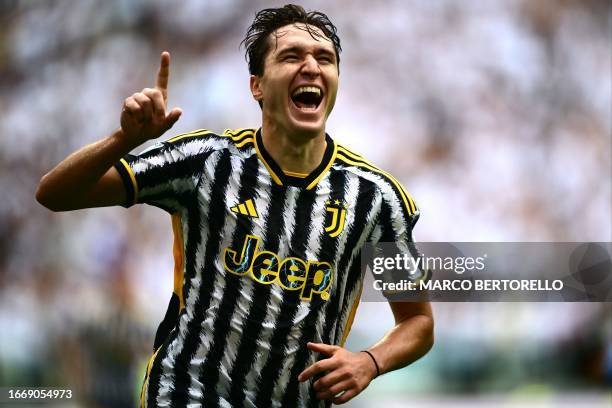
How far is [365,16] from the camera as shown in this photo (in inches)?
292

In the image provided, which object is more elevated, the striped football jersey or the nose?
the nose

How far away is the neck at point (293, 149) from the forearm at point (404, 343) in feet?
1.93

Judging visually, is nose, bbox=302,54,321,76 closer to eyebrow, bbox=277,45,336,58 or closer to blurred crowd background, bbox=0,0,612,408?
eyebrow, bbox=277,45,336,58

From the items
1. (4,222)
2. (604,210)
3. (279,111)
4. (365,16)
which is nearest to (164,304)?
(4,222)

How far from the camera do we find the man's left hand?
2.69 metres

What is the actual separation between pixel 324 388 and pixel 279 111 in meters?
0.89

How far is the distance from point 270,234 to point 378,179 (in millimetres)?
443

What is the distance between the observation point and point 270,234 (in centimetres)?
284

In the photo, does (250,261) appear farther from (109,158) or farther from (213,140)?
(109,158)

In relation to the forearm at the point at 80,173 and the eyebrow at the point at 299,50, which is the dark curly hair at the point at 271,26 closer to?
the eyebrow at the point at 299,50

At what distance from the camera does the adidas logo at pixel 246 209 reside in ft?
9.39

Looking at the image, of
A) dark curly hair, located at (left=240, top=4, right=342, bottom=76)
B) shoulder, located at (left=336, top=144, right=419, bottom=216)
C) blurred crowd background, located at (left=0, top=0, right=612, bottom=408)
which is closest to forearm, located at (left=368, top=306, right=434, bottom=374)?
shoulder, located at (left=336, top=144, right=419, bottom=216)

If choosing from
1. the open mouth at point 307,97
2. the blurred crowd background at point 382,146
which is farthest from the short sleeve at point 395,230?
the blurred crowd background at point 382,146

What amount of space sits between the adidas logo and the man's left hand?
0.45 meters
